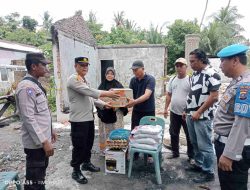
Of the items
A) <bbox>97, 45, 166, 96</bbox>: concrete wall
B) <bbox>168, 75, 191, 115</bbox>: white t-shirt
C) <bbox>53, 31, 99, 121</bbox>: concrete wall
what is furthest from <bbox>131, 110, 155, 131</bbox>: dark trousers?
<bbox>97, 45, 166, 96</bbox>: concrete wall

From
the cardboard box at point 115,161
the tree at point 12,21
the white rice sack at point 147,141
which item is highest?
the tree at point 12,21

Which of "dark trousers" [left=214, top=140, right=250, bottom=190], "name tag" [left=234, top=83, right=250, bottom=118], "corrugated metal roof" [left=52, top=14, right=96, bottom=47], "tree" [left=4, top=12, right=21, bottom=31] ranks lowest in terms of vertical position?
"dark trousers" [left=214, top=140, right=250, bottom=190]

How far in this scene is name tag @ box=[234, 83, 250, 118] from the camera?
6.01ft

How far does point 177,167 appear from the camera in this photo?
4.20m

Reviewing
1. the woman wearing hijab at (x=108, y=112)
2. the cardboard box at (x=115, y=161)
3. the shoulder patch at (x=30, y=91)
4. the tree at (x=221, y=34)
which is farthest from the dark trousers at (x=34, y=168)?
the tree at (x=221, y=34)

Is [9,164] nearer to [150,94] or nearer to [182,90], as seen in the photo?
[150,94]

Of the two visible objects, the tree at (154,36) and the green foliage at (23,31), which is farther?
the green foliage at (23,31)

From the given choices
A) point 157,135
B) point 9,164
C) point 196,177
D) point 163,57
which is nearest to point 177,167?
point 196,177

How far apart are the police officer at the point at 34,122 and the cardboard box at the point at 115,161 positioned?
133 cm

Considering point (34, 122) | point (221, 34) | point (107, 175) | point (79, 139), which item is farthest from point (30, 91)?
point (221, 34)

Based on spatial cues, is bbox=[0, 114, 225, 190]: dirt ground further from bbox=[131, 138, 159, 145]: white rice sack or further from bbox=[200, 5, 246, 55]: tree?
bbox=[200, 5, 246, 55]: tree

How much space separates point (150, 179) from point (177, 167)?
0.69m

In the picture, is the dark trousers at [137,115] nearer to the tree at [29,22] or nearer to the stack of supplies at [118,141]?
the stack of supplies at [118,141]

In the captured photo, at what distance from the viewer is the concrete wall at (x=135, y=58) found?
12.1 metres
